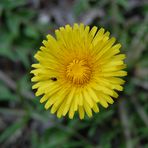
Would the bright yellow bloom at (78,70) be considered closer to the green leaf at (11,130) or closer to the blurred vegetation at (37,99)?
the blurred vegetation at (37,99)

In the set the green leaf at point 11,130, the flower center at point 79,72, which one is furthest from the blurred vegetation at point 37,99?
the flower center at point 79,72

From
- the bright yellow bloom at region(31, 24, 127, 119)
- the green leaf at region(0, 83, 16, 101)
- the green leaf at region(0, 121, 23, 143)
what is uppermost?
the green leaf at region(0, 83, 16, 101)

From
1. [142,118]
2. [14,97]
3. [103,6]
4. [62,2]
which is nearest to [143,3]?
[103,6]

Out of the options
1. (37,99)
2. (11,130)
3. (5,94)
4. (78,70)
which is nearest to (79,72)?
(78,70)

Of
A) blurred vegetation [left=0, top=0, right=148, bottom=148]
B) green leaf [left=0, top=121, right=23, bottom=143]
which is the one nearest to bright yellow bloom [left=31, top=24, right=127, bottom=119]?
blurred vegetation [left=0, top=0, right=148, bottom=148]

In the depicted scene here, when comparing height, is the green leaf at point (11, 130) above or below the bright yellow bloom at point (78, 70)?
above

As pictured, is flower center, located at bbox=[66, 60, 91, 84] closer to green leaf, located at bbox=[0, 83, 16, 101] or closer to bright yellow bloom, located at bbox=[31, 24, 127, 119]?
bright yellow bloom, located at bbox=[31, 24, 127, 119]

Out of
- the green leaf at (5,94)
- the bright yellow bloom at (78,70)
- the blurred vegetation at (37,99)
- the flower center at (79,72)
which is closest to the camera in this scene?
the bright yellow bloom at (78,70)
